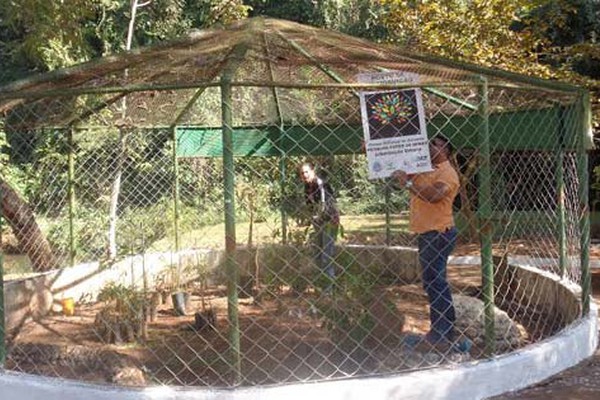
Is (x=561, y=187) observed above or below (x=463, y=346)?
above

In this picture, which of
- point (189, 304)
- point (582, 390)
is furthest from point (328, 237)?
point (582, 390)

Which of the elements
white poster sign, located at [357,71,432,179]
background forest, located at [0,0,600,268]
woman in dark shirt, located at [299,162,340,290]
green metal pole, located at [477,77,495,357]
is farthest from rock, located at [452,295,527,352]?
background forest, located at [0,0,600,268]

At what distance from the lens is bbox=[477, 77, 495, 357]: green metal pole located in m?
4.66

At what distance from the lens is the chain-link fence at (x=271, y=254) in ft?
16.7

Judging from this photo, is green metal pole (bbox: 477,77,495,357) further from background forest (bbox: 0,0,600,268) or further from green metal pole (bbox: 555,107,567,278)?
background forest (bbox: 0,0,600,268)

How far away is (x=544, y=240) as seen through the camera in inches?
503

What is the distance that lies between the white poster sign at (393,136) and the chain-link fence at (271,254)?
5.4 inches

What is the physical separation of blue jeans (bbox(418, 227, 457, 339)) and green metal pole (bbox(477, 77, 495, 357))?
486 mm

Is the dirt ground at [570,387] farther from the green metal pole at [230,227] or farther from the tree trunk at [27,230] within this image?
the tree trunk at [27,230]

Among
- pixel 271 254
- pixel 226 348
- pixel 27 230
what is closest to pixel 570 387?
pixel 226 348

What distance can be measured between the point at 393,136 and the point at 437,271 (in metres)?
1.19

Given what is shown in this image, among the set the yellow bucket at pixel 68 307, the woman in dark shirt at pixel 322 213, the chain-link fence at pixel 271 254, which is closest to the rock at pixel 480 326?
the chain-link fence at pixel 271 254

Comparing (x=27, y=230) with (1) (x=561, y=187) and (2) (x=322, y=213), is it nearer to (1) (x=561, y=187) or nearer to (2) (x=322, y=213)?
(2) (x=322, y=213)

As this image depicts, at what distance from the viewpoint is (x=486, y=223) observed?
15.6ft
